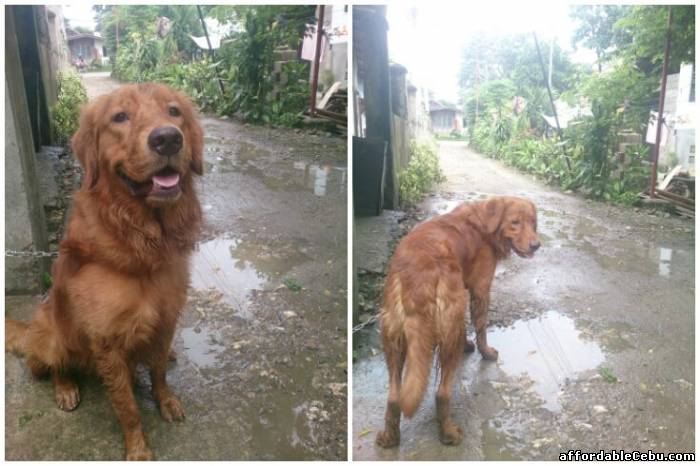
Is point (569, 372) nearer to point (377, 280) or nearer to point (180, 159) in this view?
point (377, 280)

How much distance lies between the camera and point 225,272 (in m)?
2.19

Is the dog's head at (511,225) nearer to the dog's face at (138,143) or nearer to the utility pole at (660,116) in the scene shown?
the utility pole at (660,116)

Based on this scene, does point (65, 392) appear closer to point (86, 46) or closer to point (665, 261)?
point (86, 46)

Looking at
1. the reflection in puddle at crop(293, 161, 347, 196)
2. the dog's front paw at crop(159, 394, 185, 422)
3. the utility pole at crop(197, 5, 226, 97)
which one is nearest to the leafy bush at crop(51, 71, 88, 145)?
the utility pole at crop(197, 5, 226, 97)

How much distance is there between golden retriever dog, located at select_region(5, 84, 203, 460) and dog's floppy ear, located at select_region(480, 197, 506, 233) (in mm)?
996

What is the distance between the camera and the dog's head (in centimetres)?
188

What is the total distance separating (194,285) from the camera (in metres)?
2.17

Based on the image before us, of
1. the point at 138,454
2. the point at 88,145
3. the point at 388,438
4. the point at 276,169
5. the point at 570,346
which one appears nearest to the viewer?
the point at 88,145

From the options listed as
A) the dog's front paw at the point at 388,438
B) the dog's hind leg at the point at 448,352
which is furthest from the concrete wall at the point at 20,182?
the dog's hind leg at the point at 448,352

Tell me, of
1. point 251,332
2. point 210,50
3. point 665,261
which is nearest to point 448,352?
point 251,332

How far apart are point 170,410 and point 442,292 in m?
1.00

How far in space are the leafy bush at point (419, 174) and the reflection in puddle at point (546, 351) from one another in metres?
0.58

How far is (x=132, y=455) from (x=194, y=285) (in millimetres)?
701

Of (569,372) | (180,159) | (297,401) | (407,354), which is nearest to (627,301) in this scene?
(569,372)
